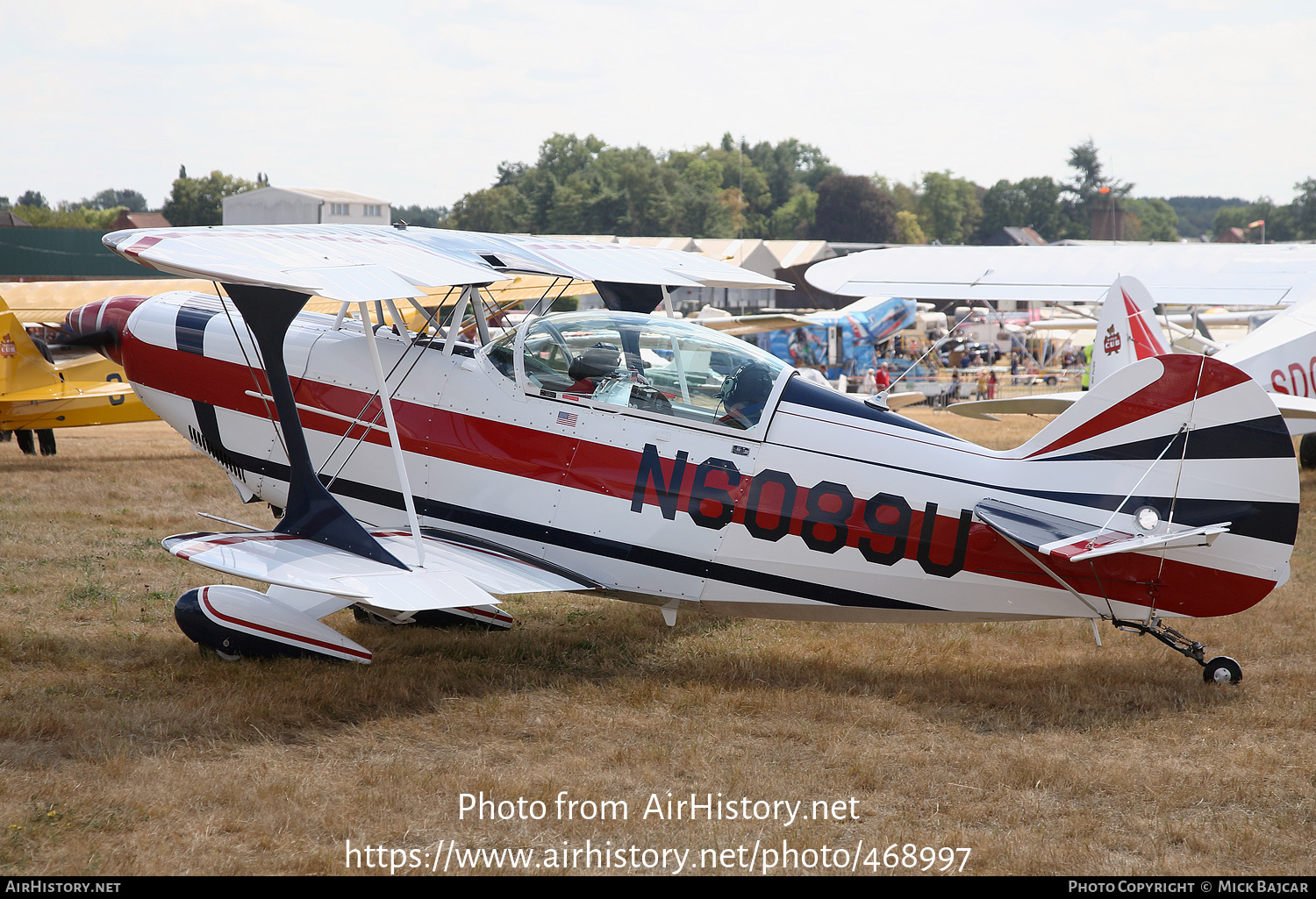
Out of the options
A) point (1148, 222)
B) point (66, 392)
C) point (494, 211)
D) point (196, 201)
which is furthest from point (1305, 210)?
point (66, 392)

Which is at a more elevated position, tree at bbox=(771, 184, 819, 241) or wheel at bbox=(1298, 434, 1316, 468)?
tree at bbox=(771, 184, 819, 241)

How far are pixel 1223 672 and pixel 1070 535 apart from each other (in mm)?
1354

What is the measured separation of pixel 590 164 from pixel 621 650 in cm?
9866

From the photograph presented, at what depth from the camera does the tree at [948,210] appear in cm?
11969

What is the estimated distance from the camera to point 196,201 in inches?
2928

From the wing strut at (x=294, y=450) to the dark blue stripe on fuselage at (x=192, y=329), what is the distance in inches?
60.5

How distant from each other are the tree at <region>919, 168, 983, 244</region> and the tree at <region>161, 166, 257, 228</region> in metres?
77.5

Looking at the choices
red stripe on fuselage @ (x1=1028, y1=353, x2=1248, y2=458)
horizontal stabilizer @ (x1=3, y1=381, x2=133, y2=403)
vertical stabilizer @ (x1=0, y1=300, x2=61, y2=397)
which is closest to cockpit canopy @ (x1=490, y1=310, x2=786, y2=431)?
red stripe on fuselage @ (x1=1028, y1=353, x2=1248, y2=458)

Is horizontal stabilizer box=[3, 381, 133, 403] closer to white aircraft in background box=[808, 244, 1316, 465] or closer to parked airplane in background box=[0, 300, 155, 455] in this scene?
parked airplane in background box=[0, 300, 155, 455]

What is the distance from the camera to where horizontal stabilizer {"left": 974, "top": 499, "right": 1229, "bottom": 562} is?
4.70 meters

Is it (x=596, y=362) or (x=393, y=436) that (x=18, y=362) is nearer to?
(x=393, y=436)

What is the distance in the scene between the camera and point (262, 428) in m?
6.43
